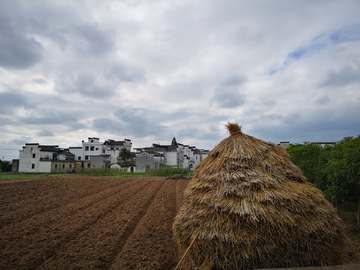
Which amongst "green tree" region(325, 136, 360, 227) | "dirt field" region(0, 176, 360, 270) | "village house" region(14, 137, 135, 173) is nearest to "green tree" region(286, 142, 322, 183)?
"green tree" region(325, 136, 360, 227)

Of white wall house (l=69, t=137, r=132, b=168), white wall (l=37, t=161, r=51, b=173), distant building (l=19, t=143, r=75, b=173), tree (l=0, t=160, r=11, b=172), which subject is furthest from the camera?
white wall house (l=69, t=137, r=132, b=168)

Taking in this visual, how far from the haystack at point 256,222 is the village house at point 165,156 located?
3643cm

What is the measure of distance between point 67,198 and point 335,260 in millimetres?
12950

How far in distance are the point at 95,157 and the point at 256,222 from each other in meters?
46.7

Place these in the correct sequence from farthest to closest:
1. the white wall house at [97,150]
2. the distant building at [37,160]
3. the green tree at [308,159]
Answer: the white wall house at [97,150], the distant building at [37,160], the green tree at [308,159]

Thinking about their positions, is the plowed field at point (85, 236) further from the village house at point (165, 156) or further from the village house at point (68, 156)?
the village house at point (68, 156)

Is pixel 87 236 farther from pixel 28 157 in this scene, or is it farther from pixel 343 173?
pixel 28 157

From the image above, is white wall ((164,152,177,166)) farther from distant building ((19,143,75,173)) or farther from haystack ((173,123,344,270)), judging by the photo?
haystack ((173,123,344,270))

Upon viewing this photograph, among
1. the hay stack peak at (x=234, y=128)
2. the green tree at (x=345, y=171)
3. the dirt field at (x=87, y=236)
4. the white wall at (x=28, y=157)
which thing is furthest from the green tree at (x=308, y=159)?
the white wall at (x=28, y=157)

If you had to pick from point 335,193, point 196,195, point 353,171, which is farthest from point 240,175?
point 335,193

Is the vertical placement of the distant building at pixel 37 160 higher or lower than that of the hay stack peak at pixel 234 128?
higher

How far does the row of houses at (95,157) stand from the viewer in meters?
39.9

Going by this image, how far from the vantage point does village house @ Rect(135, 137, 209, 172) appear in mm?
40719

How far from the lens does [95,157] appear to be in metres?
45.8
